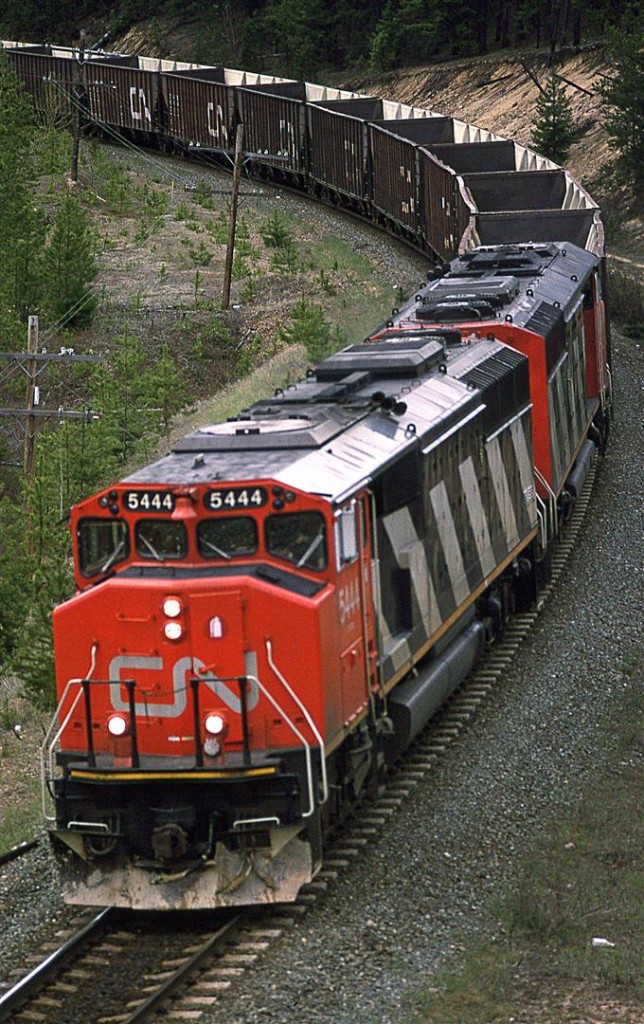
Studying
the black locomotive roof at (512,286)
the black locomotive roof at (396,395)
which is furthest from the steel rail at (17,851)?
the black locomotive roof at (512,286)

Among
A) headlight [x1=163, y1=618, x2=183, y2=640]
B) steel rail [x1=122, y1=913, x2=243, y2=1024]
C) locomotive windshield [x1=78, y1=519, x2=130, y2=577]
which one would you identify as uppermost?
locomotive windshield [x1=78, y1=519, x2=130, y2=577]

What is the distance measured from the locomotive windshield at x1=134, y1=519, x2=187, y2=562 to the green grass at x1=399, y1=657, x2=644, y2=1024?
12.2ft

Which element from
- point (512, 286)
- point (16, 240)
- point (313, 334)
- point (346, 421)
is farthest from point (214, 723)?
point (16, 240)

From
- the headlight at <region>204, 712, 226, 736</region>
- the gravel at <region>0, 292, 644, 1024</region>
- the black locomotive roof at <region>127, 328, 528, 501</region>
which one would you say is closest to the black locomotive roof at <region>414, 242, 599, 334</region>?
the black locomotive roof at <region>127, 328, 528, 501</region>

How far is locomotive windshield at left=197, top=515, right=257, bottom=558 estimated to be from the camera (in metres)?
11.8

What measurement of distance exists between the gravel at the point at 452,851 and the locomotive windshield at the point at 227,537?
9.50 ft

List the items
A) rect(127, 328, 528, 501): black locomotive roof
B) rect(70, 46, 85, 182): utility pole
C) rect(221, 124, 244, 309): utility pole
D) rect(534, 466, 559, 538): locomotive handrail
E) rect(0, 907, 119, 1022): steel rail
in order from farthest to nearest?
rect(70, 46, 85, 182): utility pole < rect(221, 124, 244, 309): utility pole < rect(534, 466, 559, 538): locomotive handrail < rect(127, 328, 528, 501): black locomotive roof < rect(0, 907, 119, 1022): steel rail

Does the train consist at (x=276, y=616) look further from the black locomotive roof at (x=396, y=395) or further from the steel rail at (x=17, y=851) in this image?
the steel rail at (x=17, y=851)

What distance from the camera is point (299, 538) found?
39.0ft

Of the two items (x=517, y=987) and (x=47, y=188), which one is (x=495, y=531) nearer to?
(x=517, y=987)

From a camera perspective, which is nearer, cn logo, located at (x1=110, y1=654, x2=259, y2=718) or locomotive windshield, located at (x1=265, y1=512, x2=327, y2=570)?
cn logo, located at (x1=110, y1=654, x2=259, y2=718)

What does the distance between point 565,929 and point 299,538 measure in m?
3.55

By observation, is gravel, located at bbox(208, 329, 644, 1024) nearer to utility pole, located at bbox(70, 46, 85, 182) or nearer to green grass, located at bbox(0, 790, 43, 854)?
green grass, located at bbox(0, 790, 43, 854)

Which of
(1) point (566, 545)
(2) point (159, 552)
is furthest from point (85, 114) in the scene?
(2) point (159, 552)
